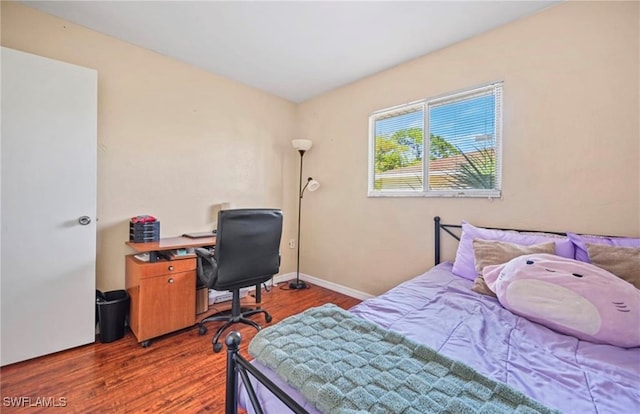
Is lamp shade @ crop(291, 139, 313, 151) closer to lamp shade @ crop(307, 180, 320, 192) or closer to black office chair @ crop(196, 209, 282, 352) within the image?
lamp shade @ crop(307, 180, 320, 192)

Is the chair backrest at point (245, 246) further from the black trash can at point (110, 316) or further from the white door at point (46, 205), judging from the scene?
the white door at point (46, 205)

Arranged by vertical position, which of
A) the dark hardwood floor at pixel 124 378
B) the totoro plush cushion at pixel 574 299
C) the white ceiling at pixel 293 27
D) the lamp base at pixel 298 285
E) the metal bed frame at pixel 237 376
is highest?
the white ceiling at pixel 293 27

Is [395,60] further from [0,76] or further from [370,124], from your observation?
[0,76]

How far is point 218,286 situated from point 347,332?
1323mm

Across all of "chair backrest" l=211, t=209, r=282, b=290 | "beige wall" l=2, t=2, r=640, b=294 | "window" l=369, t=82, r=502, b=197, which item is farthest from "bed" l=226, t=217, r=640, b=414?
"chair backrest" l=211, t=209, r=282, b=290

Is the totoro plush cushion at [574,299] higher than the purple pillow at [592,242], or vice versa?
the purple pillow at [592,242]

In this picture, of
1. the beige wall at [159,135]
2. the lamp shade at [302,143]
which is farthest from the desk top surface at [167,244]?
the lamp shade at [302,143]

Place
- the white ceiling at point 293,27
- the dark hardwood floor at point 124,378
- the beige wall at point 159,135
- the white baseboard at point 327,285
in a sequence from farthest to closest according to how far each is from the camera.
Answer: the white baseboard at point 327,285 → the beige wall at point 159,135 → the white ceiling at point 293,27 → the dark hardwood floor at point 124,378

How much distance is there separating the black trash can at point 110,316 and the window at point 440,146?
2.56 m

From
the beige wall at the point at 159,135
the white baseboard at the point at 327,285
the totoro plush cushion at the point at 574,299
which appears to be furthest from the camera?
the white baseboard at the point at 327,285

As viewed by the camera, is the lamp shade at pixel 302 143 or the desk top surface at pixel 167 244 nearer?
the desk top surface at pixel 167 244

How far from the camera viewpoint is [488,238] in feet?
6.20

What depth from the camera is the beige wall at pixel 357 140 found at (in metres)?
1.68

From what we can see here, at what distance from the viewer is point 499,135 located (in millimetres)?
2078
